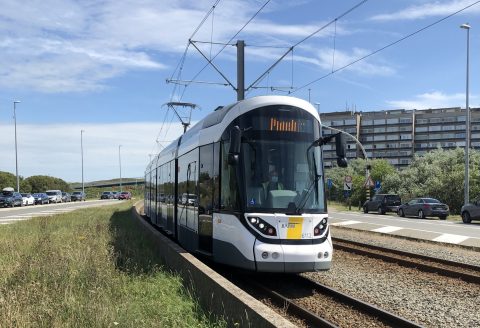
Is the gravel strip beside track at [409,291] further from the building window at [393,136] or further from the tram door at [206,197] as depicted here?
the building window at [393,136]

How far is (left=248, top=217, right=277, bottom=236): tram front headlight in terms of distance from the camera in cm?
899

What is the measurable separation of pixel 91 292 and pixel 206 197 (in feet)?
13.1

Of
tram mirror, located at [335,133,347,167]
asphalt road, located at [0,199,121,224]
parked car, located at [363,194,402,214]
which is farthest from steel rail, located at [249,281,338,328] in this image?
parked car, located at [363,194,402,214]

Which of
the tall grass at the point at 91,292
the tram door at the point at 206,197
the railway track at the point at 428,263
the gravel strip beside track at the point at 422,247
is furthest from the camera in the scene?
the gravel strip beside track at the point at 422,247

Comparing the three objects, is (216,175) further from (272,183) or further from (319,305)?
(319,305)

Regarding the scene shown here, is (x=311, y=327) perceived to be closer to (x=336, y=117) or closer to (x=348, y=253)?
(x=348, y=253)

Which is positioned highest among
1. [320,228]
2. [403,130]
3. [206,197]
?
[403,130]

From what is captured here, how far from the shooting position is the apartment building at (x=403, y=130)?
137125 mm

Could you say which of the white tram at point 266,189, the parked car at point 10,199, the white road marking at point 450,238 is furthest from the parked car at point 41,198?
the white tram at point 266,189

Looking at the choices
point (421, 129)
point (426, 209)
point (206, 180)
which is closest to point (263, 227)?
point (206, 180)

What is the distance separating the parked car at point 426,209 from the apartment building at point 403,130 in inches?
3771

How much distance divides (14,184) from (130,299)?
348ft

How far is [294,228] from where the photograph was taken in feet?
29.8

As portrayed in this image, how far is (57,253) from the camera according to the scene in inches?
439
